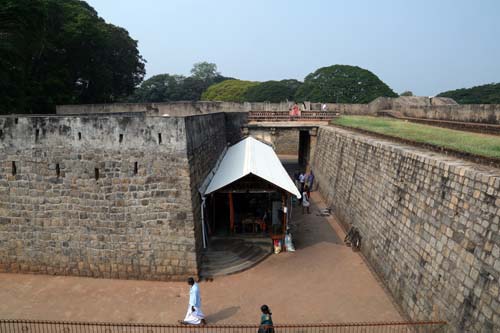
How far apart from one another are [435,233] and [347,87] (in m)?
40.1

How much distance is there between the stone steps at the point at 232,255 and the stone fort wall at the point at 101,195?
60cm

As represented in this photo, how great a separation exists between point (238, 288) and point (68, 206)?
4.13 meters

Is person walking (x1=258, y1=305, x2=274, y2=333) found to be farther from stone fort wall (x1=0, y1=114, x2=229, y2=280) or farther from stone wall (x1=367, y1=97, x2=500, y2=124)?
stone wall (x1=367, y1=97, x2=500, y2=124)

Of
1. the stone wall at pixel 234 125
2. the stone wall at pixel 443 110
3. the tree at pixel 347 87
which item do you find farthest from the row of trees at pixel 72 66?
the stone wall at pixel 443 110

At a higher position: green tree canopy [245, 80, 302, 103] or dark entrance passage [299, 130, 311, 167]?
green tree canopy [245, 80, 302, 103]

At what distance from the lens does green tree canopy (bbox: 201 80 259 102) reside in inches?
1924

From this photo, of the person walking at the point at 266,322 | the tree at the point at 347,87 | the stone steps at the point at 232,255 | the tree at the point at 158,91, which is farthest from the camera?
the tree at the point at 158,91

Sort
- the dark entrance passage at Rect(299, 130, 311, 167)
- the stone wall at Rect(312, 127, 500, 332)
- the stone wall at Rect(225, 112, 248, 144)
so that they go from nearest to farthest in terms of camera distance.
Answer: the stone wall at Rect(312, 127, 500, 332) → the stone wall at Rect(225, 112, 248, 144) → the dark entrance passage at Rect(299, 130, 311, 167)

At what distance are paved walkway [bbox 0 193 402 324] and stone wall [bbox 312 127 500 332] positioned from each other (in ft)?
2.29

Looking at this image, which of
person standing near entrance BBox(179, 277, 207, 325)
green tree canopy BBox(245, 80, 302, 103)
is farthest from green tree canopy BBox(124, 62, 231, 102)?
person standing near entrance BBox(179, 277, 207, 325)

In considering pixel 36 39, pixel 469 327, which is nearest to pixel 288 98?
pixel 36 39

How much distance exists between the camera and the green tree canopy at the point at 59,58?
45.3 ft

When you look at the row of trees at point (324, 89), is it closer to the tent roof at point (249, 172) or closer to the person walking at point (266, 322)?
the tent roof at point (249, 172)

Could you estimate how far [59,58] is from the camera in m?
21.5
